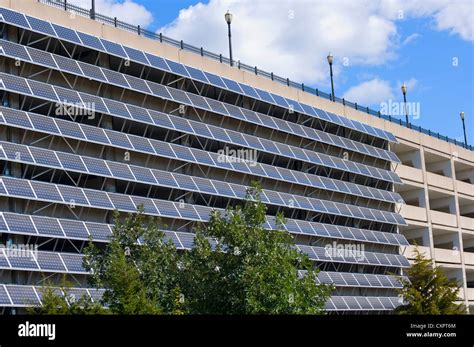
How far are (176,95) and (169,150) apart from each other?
4.44 m

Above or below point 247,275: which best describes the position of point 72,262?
above

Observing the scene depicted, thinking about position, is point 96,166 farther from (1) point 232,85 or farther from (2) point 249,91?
(2) point 249,91

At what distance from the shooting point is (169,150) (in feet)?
203

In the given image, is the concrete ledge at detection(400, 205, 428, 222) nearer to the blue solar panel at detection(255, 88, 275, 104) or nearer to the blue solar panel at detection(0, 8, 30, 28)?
the blue solar panel at detection(255, 88, 275, 104)

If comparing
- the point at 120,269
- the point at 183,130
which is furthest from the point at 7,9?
the point at 120,269

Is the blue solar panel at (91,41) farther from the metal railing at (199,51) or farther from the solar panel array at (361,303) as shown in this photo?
the solar panel array at (361,303)

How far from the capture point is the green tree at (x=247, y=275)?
37.6m

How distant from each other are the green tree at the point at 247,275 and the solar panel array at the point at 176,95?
17.6m

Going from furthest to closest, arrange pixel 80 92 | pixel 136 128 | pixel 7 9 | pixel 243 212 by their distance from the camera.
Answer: pixel 136 128
pixel 80 92
pixel 7 9
pixel 243 212

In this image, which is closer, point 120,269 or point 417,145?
point 120,269

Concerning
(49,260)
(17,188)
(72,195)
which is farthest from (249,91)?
(49,260)

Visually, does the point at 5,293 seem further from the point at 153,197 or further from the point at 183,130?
the point at 183,130

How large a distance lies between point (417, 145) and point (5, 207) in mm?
55343

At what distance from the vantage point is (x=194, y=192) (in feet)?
208
